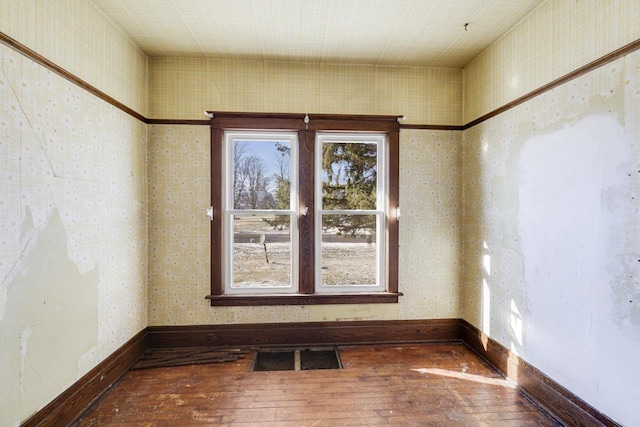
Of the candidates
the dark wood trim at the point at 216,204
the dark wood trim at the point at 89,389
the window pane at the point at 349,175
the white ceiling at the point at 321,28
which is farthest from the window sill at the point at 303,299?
the white ceiling at the point at 321,28

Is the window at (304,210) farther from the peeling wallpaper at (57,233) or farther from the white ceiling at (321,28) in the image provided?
the peeling wallpaper at (57,233)

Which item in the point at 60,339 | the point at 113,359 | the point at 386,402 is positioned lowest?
the point at 386,402

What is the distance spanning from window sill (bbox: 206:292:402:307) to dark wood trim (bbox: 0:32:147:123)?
1897 mm

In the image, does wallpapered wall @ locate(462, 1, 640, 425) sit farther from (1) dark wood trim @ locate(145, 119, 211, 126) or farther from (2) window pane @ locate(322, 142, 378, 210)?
(1) dark wood trim @ locate(145, 119, 211, 126)

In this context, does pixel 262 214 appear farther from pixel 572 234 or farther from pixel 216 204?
pixel 572 234

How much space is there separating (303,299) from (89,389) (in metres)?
1.80

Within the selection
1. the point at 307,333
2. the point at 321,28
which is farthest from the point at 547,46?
the point at 307,333

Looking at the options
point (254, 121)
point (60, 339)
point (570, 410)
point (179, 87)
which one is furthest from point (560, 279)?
point (179, 87)

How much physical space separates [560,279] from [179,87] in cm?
361

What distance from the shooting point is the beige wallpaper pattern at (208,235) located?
304cm

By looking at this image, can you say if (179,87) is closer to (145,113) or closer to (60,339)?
(145,113)

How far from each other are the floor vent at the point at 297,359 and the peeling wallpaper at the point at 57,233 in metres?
1.22

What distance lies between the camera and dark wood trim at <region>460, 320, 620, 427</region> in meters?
1.90

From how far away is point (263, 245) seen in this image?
3207mm
